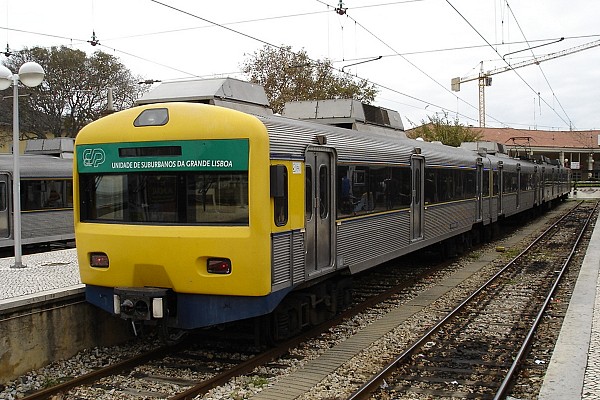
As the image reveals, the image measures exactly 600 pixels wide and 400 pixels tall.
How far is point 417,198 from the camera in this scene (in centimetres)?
1293

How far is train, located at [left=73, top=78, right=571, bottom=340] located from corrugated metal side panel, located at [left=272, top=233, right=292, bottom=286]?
22mm

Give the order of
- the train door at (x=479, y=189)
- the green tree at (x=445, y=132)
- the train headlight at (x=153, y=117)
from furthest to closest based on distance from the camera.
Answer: the green tree at (x=445, y=132) < the train door at (x=479, y=189) < the train headlight at (x=153, y=117)

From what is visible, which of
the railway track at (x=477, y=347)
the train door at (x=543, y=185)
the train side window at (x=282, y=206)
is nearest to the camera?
the railway track at (x=477, y=347)

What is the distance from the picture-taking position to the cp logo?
26.0 feet

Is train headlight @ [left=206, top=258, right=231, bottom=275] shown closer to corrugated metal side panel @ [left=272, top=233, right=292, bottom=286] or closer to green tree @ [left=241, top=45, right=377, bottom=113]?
corrugated metal side panel @ [left=272, top=233, right=292, bottom=286]

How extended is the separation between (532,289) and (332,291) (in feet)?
17.7

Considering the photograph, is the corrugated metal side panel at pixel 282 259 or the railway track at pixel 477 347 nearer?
the railway track at pixel 477 347

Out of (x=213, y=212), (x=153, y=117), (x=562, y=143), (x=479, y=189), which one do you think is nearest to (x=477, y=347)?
(x=213, y=212)

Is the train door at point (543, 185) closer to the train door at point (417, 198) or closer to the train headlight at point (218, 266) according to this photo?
the train door at point (417, 198)

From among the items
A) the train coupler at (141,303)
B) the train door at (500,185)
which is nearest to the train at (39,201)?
the train coupler at (141,303)

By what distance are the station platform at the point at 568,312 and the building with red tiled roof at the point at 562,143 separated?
55.3 metres

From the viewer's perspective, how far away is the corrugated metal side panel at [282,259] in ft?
24.4

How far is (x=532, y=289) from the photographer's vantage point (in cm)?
1306

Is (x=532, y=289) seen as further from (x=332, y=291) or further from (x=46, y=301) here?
(x=46, y=301)
